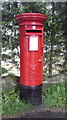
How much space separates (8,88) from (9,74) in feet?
1.98

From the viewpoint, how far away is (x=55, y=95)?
12.8 ft

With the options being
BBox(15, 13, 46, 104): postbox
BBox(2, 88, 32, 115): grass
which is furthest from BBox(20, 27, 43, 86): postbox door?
BBox(2, 88, 32, 115): grass

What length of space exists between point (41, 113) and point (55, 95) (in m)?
0.72

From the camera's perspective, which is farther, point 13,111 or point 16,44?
point 16,44

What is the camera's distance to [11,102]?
142 inches

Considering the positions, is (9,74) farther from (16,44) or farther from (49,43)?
(49,43)

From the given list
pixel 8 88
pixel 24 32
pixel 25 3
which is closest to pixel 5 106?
pixel 8 88

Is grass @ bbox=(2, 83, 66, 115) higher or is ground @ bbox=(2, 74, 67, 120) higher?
grass @ bbox=(2, 83, 66, 115)

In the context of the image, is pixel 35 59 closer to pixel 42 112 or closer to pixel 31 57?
pixel 31 57

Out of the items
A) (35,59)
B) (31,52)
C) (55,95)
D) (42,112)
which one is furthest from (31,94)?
(31,52)

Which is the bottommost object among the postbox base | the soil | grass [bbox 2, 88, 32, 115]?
the soil

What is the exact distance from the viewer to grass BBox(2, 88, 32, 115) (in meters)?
3.36

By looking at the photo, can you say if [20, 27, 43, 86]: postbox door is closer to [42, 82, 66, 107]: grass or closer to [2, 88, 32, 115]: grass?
[2, 88, 32, 115]: grass

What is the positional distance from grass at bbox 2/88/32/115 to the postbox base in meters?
0.12
